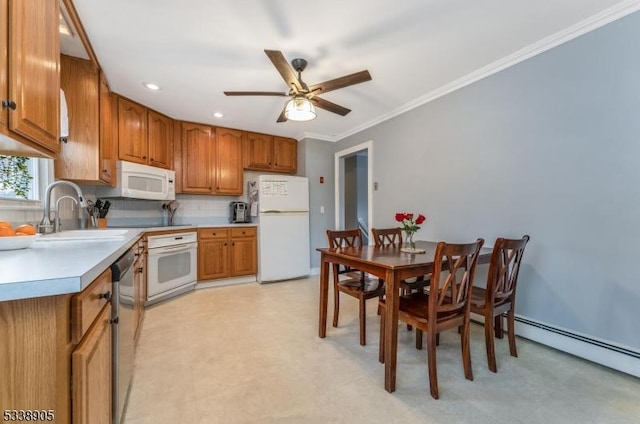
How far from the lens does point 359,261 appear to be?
1911 mm

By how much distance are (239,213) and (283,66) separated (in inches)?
108

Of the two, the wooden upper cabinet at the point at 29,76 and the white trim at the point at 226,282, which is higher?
the wooden upper cabinet at the point at 29,76

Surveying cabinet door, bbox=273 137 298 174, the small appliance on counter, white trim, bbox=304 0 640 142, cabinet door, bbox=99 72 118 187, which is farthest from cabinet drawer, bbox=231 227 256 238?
white trim, bbox=304 0 640 142

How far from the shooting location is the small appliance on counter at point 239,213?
4238 mm

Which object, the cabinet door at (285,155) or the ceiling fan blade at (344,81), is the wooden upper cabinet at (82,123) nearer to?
the ceiling fan blade at (344,81)

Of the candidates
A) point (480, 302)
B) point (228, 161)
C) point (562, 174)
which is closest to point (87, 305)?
point (480, 302)

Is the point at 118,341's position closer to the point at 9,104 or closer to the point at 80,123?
the point at 9,104

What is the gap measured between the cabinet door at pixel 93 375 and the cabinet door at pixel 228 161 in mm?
3203

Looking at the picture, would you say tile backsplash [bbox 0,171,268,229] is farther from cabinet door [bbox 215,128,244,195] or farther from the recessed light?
the recessed light

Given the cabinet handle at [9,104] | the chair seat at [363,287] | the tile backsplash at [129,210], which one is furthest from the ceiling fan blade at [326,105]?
the tile backsplash at [129,210]

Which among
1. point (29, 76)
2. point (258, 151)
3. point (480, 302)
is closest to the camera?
point (29, 76)

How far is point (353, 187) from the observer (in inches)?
212

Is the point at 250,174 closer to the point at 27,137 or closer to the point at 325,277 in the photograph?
the point at 325,277

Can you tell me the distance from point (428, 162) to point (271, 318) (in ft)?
7.90
